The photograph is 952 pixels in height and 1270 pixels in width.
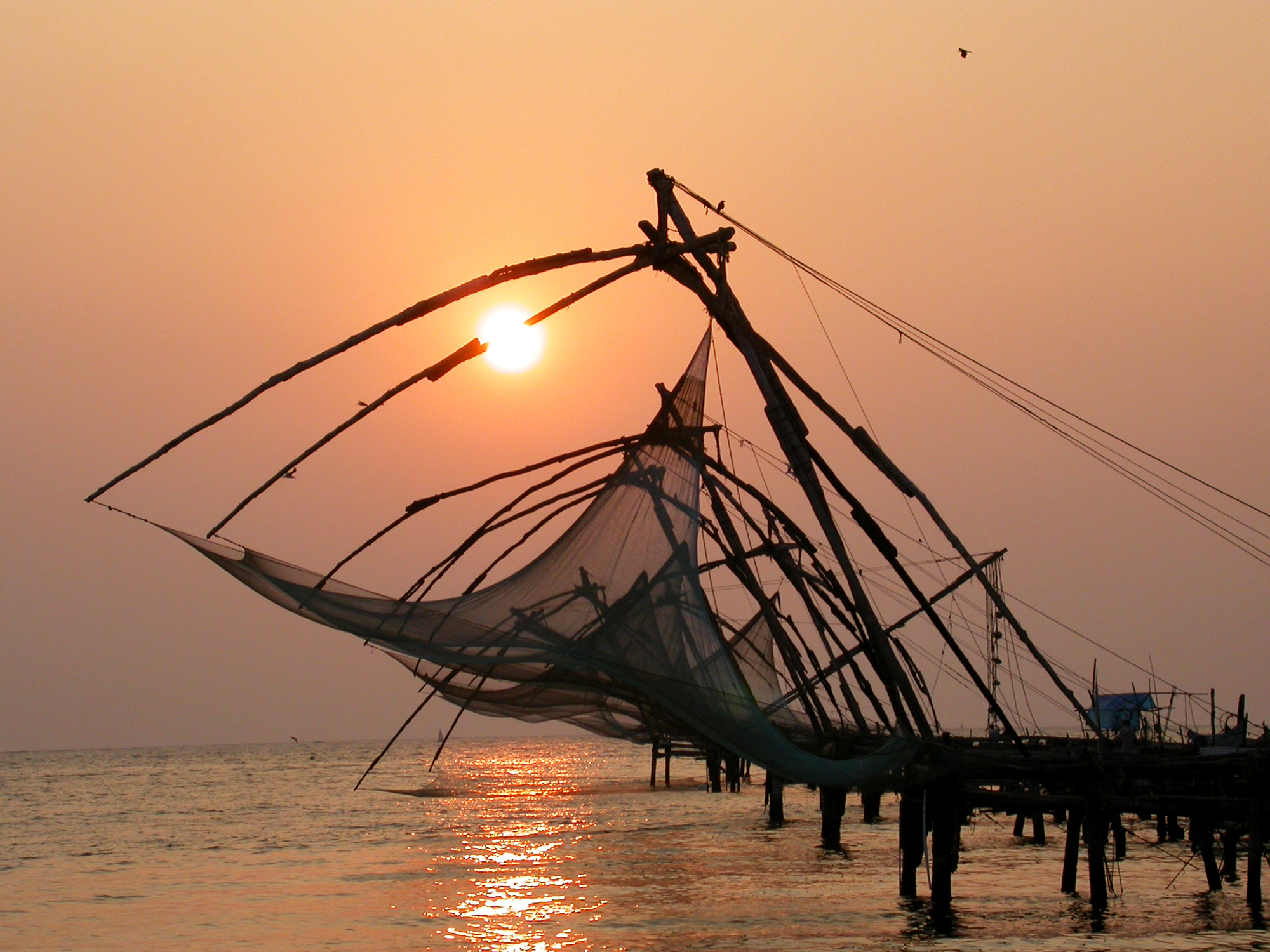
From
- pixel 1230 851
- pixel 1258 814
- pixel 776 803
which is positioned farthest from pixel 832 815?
pixel 1258 814

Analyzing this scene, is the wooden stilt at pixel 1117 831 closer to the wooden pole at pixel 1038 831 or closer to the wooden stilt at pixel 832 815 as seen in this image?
the wooden stilt at pixel 832 815

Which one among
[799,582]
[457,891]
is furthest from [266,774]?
[799,582]

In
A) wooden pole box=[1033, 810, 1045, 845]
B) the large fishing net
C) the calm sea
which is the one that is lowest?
the calm sea

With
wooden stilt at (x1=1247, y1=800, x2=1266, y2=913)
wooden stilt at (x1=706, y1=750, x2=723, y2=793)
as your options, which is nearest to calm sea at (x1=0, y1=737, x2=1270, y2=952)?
wooden stilt at (x1=1247, y1=800, x2=1266, y2=913)

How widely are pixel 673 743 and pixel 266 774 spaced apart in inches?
1773

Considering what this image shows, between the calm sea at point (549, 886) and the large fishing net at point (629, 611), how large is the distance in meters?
4.37

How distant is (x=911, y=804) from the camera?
14625 mm

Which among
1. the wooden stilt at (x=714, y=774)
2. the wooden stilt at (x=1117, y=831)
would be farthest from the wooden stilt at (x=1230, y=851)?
the wooden stilt at (x=714, y=774)

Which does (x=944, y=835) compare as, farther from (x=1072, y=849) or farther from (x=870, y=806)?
(x=870, y=806)

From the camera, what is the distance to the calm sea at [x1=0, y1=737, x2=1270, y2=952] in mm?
15711

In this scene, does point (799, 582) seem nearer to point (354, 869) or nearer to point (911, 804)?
point (911, 804)

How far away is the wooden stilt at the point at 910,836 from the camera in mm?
14484

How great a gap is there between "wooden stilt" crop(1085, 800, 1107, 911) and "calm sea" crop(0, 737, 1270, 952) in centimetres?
33

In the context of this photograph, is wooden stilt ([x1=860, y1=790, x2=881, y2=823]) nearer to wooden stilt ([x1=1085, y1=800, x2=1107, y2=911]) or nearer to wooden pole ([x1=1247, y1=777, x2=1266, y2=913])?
wooden stilt ([x1=1085, y1=800, x2=1107, y2=911])
